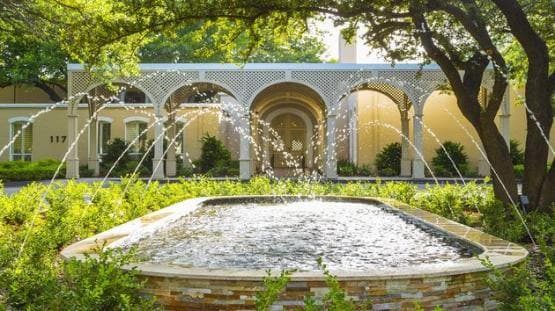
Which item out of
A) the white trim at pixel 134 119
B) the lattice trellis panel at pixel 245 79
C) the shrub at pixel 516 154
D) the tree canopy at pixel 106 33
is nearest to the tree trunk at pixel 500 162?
the tree canopy at pixel 106 33

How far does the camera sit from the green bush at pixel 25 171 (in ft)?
66.7

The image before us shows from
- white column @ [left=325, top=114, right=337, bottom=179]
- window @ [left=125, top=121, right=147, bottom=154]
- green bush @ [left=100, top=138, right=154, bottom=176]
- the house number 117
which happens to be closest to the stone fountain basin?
white column @ [left=325, top=114, right=337, bottom=179]

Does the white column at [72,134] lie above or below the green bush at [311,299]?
above

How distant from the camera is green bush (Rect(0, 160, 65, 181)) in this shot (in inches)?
801

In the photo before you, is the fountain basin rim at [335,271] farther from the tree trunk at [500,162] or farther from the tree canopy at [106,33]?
the tree canopy at [106,33]

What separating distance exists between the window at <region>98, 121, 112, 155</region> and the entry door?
27.9ft

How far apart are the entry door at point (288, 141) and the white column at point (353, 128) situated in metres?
3.72

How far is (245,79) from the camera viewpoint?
21.5 metres

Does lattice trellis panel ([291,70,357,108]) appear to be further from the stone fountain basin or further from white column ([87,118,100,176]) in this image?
the stone fountain basin

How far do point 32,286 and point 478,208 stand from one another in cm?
782

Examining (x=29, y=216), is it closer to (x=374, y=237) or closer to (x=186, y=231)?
(x=186, y=231)

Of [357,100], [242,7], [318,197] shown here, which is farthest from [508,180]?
[357,100]

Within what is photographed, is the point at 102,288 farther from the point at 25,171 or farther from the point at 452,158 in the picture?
the point at 452,158

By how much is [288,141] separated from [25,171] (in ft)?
44.5
